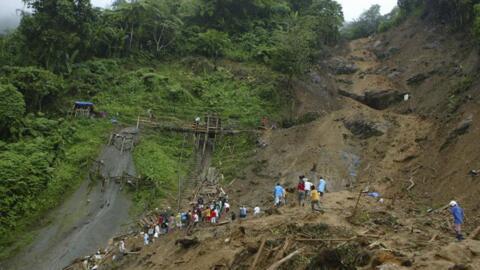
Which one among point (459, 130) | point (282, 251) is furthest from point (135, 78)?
point (282, 251)

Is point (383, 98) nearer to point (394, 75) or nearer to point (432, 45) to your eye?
point (394, 75)

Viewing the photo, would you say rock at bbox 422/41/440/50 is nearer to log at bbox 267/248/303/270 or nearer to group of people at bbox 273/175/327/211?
group of people at bbox 273/175/327/211

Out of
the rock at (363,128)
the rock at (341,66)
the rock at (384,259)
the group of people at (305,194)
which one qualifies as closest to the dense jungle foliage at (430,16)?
the rock at (363,128)

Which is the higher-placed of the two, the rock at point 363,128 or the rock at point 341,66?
the rock at point 341,66

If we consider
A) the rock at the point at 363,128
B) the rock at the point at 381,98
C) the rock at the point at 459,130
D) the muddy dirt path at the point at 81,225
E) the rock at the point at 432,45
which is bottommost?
the muddy dirt path at the point at 81,225

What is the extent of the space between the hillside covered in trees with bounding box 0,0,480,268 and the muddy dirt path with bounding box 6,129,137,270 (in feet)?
2.24

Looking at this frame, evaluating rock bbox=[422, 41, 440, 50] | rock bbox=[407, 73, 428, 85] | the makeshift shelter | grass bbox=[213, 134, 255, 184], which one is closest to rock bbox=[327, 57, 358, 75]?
rock bbox=[422, 41, 440, 50]

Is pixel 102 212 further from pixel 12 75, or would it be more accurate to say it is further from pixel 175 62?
pixel 175 62

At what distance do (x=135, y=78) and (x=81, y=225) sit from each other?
16.2 m

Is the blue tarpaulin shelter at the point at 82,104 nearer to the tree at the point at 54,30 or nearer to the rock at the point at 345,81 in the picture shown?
the tree at the point at 54,30

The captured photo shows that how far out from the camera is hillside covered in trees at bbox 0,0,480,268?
25.6 metres

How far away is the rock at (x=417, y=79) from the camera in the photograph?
119ft

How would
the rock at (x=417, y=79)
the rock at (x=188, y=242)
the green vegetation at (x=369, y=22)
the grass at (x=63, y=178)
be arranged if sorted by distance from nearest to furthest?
1. the rock at (x=188, y=242)
2. the grass at (x=63, y=178)
3. the rock at (x=417, y=79)
4. the green vegetation at (x=369, y=22)

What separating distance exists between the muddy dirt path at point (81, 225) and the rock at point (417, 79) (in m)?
22.9
